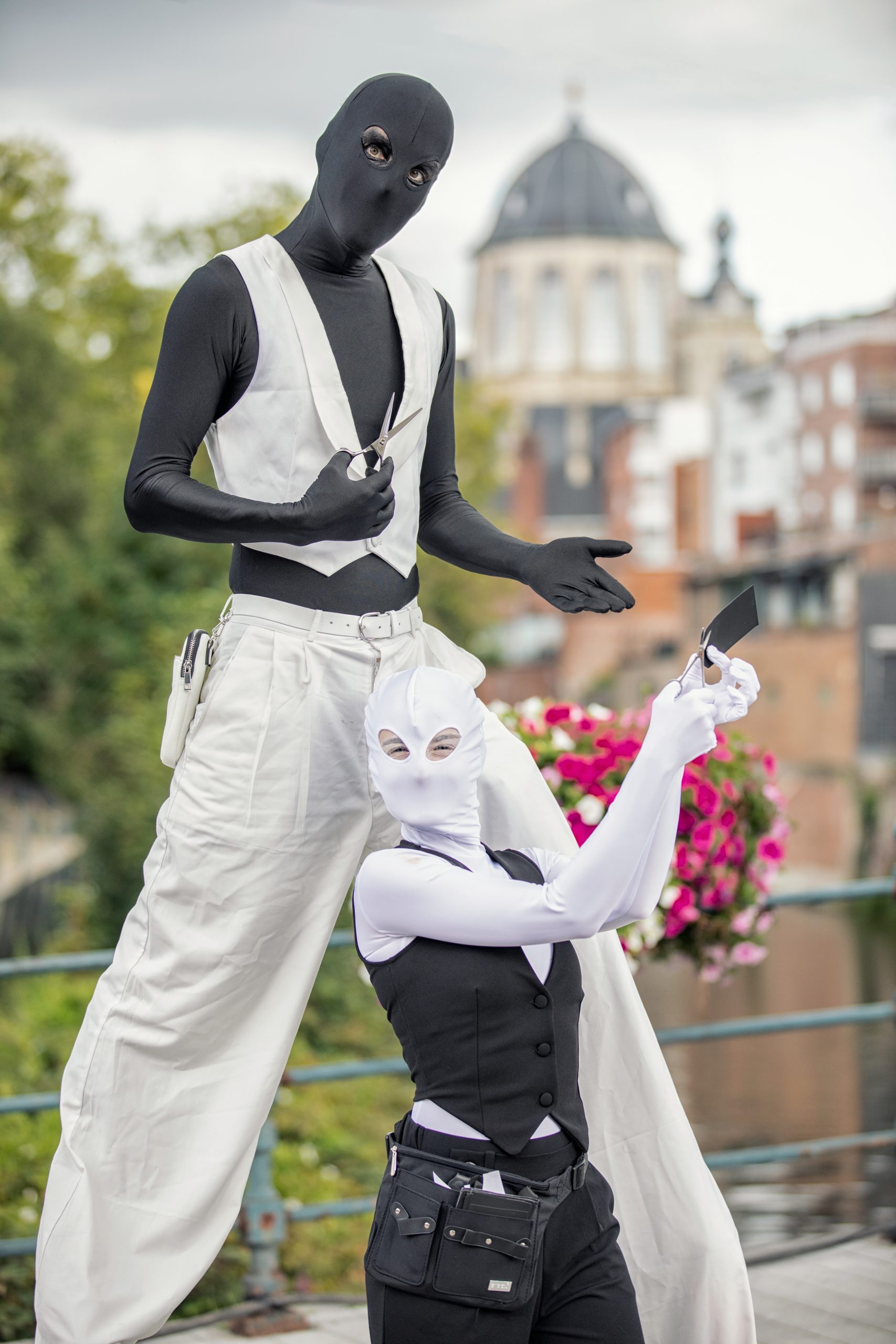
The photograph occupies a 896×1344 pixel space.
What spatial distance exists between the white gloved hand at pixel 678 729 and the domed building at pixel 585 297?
73051 millimetres

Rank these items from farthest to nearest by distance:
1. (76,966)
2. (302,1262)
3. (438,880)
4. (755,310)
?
1. (755,310)
2. (302,1262)
3. (76,966)
4. (438,880)

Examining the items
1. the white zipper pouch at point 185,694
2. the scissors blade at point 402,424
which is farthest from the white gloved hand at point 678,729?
the white zipper pouch at point 185,694

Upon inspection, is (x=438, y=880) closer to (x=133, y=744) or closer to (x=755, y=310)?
(x=133, y=744)

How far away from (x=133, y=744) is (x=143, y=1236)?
46.6ft

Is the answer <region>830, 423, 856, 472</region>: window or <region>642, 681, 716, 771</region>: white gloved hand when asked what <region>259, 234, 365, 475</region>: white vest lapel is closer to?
<region>642, 681, 716, 771</region>: white gloved hand

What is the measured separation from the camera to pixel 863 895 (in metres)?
4.02

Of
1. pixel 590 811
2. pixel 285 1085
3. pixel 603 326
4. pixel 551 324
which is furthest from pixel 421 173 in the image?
pixel 603 326

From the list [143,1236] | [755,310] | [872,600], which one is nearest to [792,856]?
[872,600]

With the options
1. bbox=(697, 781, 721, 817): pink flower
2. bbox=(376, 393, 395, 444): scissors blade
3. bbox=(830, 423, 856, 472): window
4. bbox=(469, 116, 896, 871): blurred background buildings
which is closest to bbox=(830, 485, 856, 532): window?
bbox=(469, 116, 896, 871): blurred background buildings

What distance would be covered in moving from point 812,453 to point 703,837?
35845 mm

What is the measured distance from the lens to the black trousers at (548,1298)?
6.64 ft

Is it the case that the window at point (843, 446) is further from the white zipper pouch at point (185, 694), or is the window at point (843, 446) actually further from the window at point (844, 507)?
the white zipper pouch at point (185, 694)

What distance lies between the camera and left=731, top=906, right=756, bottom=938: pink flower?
401 centimetres

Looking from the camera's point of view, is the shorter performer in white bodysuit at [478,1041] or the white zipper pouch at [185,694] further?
the white zipper pouch at [185,694]
